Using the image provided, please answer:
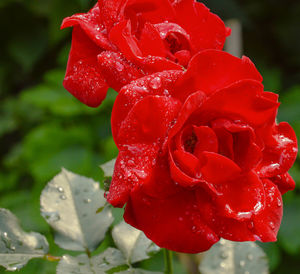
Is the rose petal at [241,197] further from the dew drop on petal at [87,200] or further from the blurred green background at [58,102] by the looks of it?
the blurred green background at [58,102]

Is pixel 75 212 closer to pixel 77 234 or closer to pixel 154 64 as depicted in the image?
pixel 77 234

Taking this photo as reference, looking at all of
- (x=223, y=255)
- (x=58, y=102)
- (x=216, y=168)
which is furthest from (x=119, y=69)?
(x=58, y=102)

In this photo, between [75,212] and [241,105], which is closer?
[241,105]

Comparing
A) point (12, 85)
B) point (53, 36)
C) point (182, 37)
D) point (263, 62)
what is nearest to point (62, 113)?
point (53, 36)

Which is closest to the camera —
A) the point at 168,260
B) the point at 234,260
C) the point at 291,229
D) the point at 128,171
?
the point at 128,171

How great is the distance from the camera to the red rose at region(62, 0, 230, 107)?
360 millimetres

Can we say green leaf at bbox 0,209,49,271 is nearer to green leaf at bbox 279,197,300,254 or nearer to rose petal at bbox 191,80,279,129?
rose petal at bbox 191,80,279,129

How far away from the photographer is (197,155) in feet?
1.16

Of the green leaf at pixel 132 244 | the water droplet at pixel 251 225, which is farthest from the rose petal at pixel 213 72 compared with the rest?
the green leaf at pixel 132 244

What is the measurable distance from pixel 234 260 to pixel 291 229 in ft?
3.04

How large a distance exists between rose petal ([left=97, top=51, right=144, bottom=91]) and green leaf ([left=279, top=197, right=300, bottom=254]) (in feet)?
3.83

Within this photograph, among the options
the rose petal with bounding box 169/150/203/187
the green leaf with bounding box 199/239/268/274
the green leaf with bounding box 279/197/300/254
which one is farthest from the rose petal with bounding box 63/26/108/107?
the green leaf with bounding box 279/197/300/254

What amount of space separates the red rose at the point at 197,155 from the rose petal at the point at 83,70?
0.23 ft

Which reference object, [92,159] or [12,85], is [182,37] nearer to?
[92,159]
